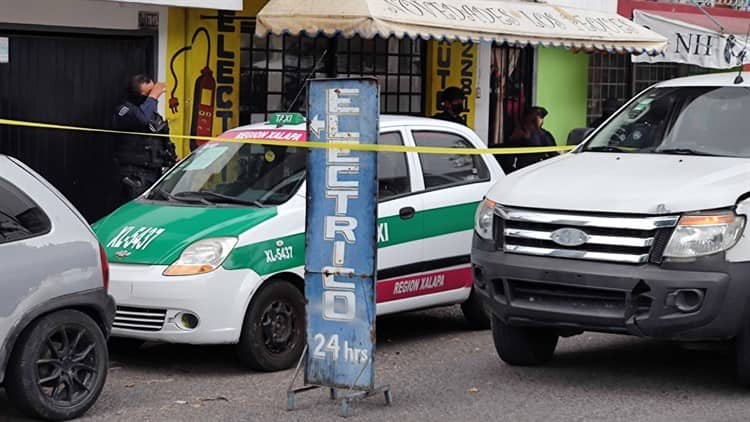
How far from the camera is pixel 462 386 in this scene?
27.3 feet

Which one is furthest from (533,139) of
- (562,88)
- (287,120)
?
(287,120)

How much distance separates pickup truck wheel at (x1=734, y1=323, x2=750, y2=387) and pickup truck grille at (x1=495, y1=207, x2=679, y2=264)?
0.71 meters

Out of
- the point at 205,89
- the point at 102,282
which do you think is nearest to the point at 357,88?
the point at 102,282

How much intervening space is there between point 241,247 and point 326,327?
121 centimetres

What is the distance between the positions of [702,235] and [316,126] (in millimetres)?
2311

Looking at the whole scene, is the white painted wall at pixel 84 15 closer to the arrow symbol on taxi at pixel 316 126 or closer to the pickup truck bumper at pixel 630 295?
the arrow symbol on taxi at pixel 316 126

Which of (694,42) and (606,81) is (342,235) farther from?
(606,81)

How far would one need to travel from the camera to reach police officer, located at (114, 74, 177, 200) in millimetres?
12766

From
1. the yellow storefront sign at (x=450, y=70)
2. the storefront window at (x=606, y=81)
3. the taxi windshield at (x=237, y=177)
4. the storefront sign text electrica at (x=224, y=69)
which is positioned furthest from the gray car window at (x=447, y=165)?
the storefront window at (x=606, y=81)

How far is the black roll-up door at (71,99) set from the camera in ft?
43.1

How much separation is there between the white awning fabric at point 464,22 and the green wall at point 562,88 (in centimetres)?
225

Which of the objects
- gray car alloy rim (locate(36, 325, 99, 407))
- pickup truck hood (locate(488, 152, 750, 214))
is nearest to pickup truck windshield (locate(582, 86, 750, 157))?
pickup truck hood (locate(488, 152, 750, 214))

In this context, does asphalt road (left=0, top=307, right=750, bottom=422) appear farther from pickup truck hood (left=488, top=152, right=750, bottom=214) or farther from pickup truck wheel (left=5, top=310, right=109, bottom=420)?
pickup truck hood (left=488, top=152, right=750, bottom=214)

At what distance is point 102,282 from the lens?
7566 mm
